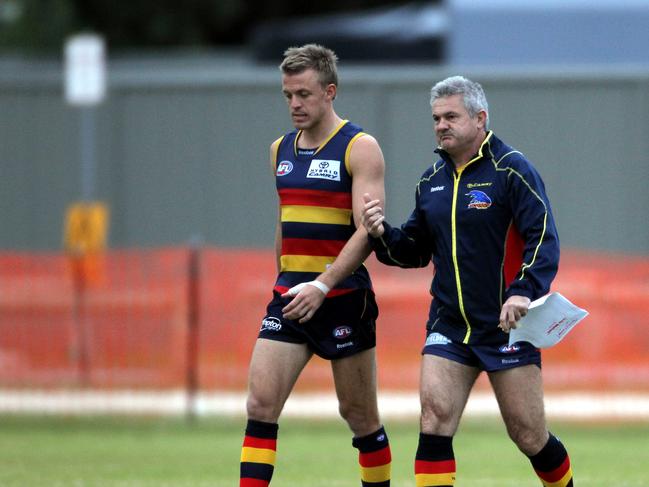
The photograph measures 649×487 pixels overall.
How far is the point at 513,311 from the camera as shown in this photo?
23.4ft

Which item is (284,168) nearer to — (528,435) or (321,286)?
(321,286)

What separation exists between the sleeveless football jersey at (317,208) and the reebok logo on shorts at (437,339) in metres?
0.55

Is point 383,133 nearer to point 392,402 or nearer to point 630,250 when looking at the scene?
point 630,250

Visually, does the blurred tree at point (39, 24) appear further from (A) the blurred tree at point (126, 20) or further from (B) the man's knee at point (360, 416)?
(B) the man's knee at point (360, 416)

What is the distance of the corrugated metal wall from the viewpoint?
1792 centimetres

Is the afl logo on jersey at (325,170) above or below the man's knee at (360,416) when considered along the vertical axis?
above

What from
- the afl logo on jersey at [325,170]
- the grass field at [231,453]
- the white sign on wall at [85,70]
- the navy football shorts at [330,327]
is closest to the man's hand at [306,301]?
the navy football shorts at [330,327]

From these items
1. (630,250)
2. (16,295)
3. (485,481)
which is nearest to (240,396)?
(16,295)

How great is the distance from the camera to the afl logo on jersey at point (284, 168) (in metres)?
7.91

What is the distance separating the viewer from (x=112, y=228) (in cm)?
1948

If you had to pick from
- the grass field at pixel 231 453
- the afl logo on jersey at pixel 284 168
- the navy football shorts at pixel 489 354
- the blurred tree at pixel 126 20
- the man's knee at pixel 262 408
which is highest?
the blurred tree at pixel 126 20

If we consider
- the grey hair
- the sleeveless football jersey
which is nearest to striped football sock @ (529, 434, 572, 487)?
the sleeveless football jersey

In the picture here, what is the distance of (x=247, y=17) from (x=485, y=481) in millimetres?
28495

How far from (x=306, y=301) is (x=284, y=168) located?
2.51ft
